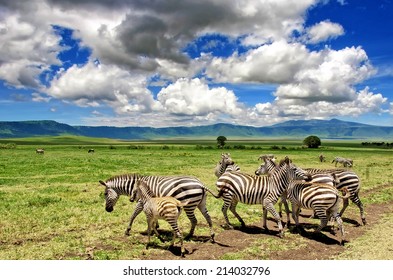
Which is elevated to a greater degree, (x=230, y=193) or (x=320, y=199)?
(x=320, y=199)

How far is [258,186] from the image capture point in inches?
554

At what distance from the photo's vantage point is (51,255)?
443 inches

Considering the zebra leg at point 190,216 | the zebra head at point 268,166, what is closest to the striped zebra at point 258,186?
the zebra leg at point 190,216

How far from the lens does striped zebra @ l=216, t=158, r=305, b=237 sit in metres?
14.0

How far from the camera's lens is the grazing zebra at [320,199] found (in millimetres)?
12742

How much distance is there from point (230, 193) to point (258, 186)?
4.05ft

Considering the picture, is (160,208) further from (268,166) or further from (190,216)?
(268,166)

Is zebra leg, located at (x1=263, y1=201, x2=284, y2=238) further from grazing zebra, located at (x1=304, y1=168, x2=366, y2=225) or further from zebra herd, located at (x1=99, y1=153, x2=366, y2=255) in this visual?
grazing zebra, located at (x1=304, y1=168, x2=366, y2=225)

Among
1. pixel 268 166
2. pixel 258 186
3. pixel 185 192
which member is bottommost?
pixel 185 192

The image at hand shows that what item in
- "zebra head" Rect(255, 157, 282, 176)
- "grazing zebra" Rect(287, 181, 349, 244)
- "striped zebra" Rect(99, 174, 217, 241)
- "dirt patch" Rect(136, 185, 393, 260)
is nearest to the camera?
"dirt patch" Rect(136, 185, 393, 260)

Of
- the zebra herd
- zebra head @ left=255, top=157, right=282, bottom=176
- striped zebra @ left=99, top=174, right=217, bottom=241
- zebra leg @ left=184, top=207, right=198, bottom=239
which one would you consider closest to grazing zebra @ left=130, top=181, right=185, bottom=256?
the zebra herd

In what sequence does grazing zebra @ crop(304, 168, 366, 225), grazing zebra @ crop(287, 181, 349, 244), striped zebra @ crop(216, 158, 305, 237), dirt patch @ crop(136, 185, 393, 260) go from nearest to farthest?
dirt patch @ crop(136, 185, 393, 260), grazing zebra @ crop(287, 181, 349, 244), striped zebra @ crop(216, 158, 305, 237), grazing zebra @ crop(304, 168, 366, 225)

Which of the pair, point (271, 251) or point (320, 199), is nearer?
point (271, 251)

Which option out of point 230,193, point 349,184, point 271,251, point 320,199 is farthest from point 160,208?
point 349,184
